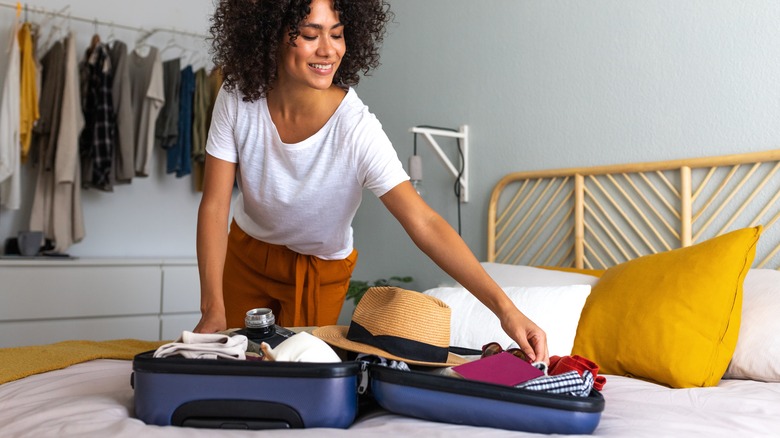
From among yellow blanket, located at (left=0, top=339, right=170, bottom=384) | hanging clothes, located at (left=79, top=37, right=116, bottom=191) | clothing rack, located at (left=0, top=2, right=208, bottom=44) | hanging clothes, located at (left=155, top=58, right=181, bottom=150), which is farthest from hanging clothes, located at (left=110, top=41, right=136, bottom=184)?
yellow blanket, located at (left=0, top=339, right=170, bottom=384)

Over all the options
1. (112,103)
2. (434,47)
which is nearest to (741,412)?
(434,47)

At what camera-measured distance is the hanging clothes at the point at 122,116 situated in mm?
3811

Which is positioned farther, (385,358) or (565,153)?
(565,153)

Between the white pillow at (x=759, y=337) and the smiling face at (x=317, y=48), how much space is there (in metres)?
1.17

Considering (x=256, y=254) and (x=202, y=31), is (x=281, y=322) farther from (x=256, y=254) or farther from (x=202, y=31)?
(x=202, y=31)

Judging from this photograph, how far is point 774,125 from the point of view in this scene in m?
2.15

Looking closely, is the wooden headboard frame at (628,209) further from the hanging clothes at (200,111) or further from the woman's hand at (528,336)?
the hanging clothes at (200,111)

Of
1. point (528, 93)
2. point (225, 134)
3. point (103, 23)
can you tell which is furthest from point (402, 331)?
point (103, 23)

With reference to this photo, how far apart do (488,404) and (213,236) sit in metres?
0.79

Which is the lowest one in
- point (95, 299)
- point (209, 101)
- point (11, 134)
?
point (95, 299)

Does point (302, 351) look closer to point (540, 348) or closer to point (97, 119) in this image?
point (540, 348)

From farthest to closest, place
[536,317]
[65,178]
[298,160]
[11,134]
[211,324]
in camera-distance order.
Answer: [65,178] < [11,134] < [536,317] < [298,160] < [211,324]

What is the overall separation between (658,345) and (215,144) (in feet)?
3.79

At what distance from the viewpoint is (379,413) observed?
1138 millimetres
